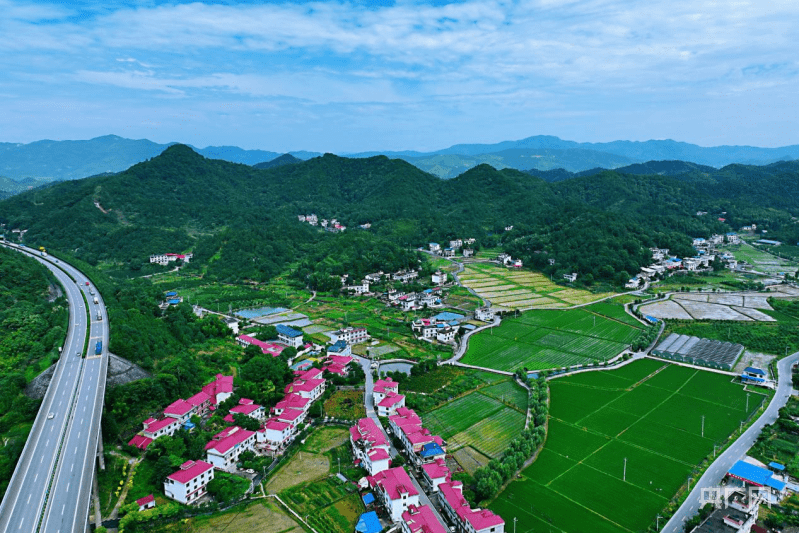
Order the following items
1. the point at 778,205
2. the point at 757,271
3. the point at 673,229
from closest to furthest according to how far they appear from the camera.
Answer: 1. the point at 757,271
2. the point at 673,229
3. the point at 778,205

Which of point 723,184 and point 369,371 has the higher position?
point 723,184

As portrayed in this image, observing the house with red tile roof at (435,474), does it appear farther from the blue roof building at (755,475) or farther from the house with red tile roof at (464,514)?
the blue roof building at (755,475)

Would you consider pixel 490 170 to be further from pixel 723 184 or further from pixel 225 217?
pixel 225 217


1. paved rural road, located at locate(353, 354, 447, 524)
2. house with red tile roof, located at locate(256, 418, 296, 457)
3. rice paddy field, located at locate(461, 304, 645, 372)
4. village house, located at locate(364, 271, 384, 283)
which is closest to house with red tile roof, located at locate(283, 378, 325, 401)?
paved rural road, located at locate(353, 354, 447, 524)

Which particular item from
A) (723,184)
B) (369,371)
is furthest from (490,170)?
(369,371)

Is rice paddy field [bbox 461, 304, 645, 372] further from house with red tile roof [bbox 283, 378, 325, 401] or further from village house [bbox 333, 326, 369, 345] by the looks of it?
house with red tile roof [bbox 283, 378, 325, 401]

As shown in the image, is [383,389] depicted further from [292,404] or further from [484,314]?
[484,314]

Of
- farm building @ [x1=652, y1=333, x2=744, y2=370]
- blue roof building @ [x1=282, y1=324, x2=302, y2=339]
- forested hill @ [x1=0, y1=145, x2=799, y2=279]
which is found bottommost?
blue roof building @ [x1=282, y1=324, x2=302, y2=339]
